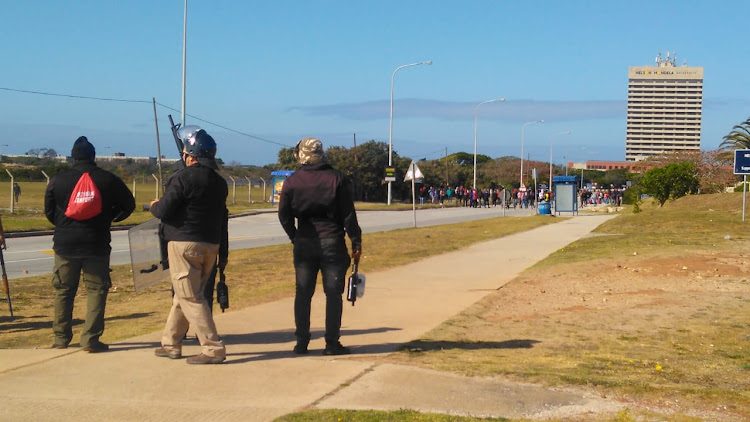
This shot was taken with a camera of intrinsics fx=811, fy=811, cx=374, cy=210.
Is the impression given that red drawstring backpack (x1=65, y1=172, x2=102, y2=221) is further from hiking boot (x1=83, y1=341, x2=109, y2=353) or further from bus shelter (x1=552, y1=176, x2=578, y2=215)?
bus shelter (x1=552, y1=176, x2=578, y2=215)

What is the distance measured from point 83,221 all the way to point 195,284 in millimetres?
1316

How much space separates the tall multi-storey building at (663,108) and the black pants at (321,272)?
18510 cm

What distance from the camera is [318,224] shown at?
21.1ft

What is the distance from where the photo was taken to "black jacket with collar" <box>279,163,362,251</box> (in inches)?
251

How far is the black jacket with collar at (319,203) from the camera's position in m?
6.39

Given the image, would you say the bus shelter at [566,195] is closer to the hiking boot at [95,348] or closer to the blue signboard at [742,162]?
the blue signboard at [742,162]

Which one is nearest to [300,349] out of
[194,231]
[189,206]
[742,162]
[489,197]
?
[194,231]

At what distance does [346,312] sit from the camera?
9.19 m

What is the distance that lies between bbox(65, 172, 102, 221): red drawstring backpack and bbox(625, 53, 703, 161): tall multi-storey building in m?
186

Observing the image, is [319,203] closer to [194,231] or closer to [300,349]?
[194,231]

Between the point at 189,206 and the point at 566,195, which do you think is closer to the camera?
the point at 189,206

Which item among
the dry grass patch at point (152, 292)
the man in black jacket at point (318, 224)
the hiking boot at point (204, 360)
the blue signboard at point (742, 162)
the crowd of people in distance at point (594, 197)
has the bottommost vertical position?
the dry grass patch at point (152, 292)

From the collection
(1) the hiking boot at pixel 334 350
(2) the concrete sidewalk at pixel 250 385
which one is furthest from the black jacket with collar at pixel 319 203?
(2) the concrete sidewalk at pixel 250 385

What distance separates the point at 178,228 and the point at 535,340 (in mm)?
3574
